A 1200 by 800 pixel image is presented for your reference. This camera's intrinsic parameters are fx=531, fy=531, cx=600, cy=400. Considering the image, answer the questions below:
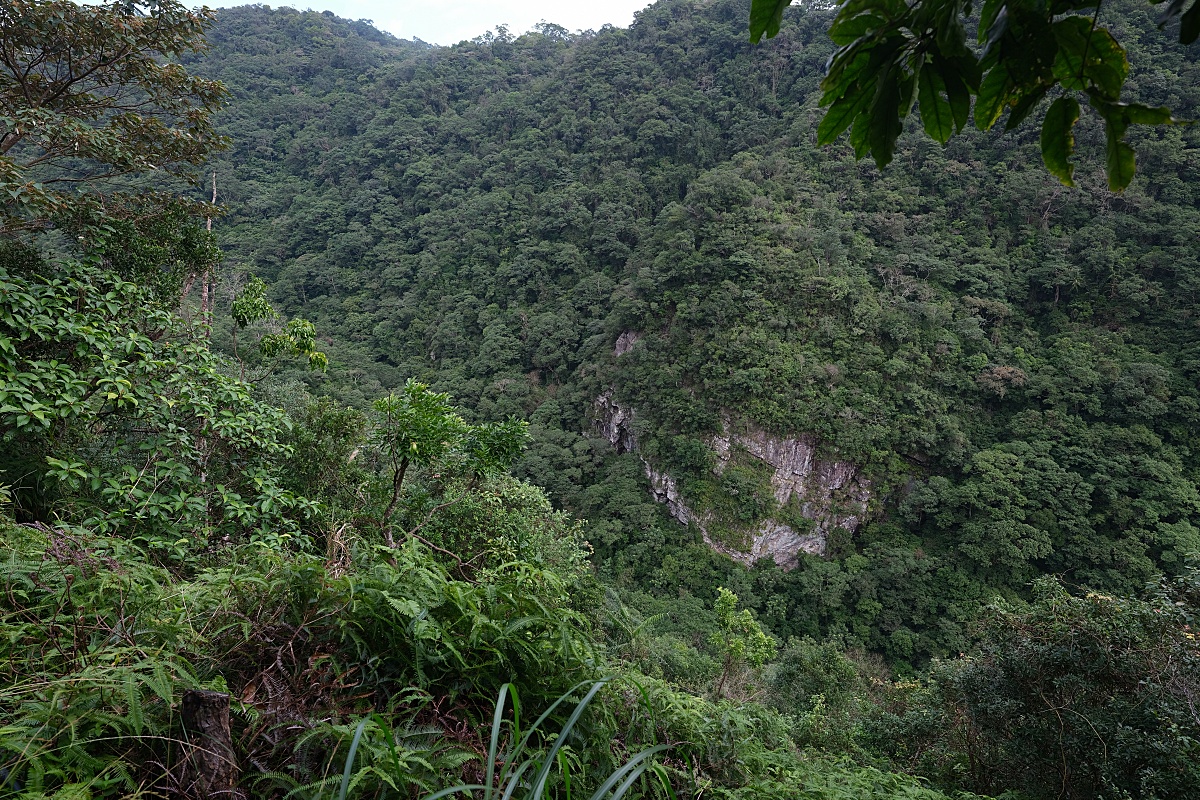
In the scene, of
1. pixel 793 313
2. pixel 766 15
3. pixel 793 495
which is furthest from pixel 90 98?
pixel 793 313

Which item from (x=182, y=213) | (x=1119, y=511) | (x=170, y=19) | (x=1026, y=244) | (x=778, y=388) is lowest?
(x=1119, y=511)

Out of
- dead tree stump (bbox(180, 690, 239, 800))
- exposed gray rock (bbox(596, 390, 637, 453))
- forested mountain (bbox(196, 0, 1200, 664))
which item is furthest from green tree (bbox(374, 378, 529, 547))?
exposed gray rock (bbox(596, 390, 637, 453))

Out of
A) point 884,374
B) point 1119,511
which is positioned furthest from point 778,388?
point 1119,511

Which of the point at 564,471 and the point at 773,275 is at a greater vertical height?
the point at 773,275

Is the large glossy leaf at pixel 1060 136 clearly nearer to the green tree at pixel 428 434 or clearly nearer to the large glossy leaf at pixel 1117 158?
the large glossy leaf at pixel 1117 158

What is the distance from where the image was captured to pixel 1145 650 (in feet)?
13.0

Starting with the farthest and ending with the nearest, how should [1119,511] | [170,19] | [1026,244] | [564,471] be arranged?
1. [1026,244]
2. [564,471]
3. [1119,511]
4. [170,19]

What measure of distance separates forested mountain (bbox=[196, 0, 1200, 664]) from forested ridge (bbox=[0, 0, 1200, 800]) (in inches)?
7.6

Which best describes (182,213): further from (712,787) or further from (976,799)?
(976,799)

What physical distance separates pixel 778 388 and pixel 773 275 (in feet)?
16.9

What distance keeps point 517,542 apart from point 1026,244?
99.3ft

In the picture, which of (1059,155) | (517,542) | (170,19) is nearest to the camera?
(1059,155)

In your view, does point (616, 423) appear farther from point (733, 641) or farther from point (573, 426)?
point (733, 641)

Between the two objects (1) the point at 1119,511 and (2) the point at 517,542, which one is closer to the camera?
(2) the point at 517,542
